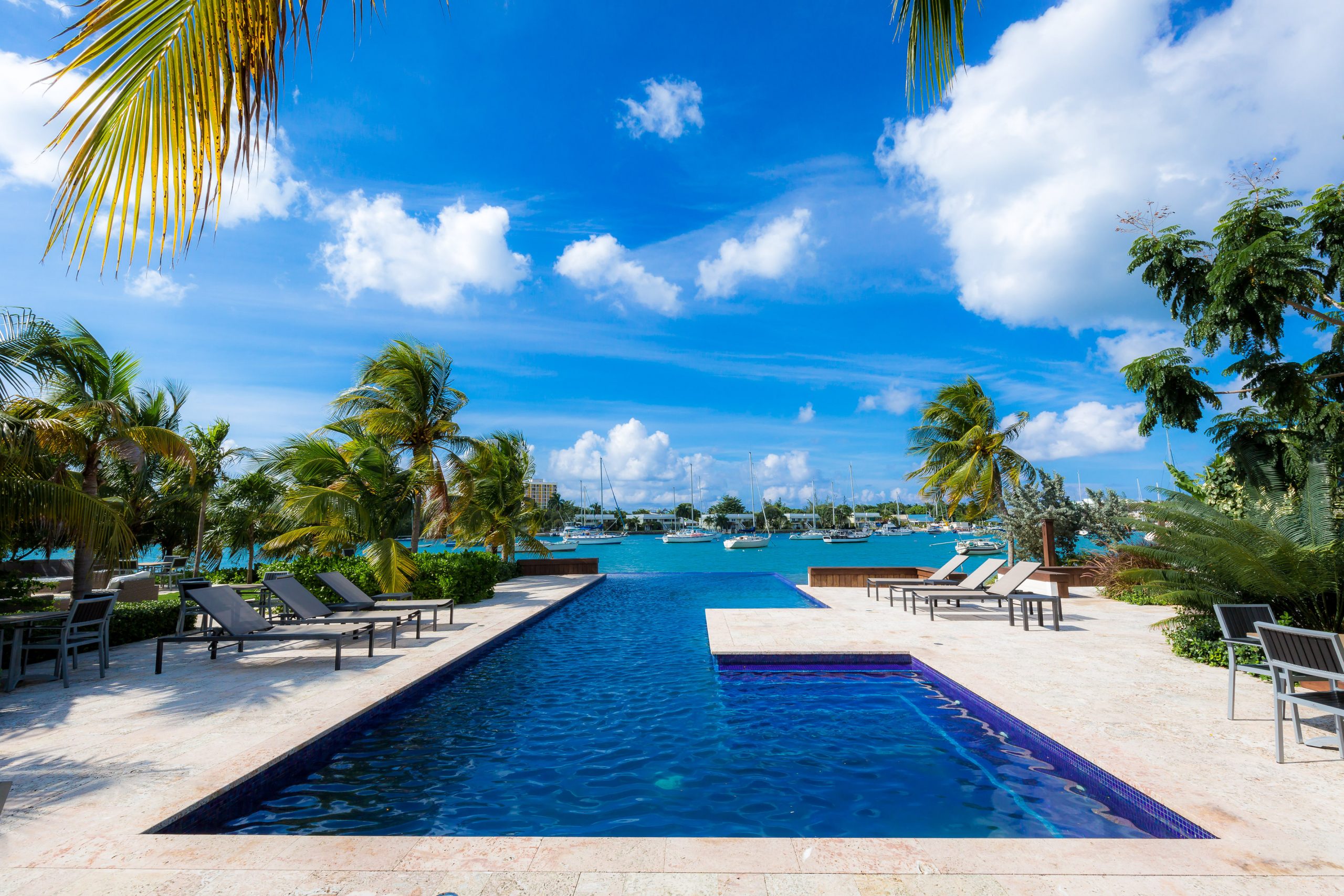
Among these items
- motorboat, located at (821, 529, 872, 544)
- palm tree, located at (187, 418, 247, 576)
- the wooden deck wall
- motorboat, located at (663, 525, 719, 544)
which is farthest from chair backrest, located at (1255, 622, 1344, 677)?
motorboat, located at (663, 525, 719, 544)

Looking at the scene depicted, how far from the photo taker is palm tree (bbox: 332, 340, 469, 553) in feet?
49.4

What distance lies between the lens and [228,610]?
777cm

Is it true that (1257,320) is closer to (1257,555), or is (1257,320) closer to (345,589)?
(1257,555)

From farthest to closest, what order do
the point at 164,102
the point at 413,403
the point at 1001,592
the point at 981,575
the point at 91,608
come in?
the point at 413,403 < the point at 981,575 < the point at 1001,592 < the point at 91,608 < the point at 164,102

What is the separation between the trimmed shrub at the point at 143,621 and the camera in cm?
923

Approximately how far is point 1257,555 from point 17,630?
12611 mm

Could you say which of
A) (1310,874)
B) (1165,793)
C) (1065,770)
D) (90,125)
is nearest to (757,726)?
(1065,770)

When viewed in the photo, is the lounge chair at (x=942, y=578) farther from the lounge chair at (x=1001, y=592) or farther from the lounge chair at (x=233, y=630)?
the lounge chair at (x=233, y=630)

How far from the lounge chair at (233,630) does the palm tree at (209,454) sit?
12707 millimetres

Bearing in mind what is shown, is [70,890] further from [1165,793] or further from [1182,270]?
[1182,270]

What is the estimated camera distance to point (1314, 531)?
654cm

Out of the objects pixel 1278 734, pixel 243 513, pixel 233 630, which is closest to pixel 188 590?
pixel 233 630

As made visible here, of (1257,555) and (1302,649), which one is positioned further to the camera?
(1257,555)

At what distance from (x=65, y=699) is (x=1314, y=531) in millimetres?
12463
